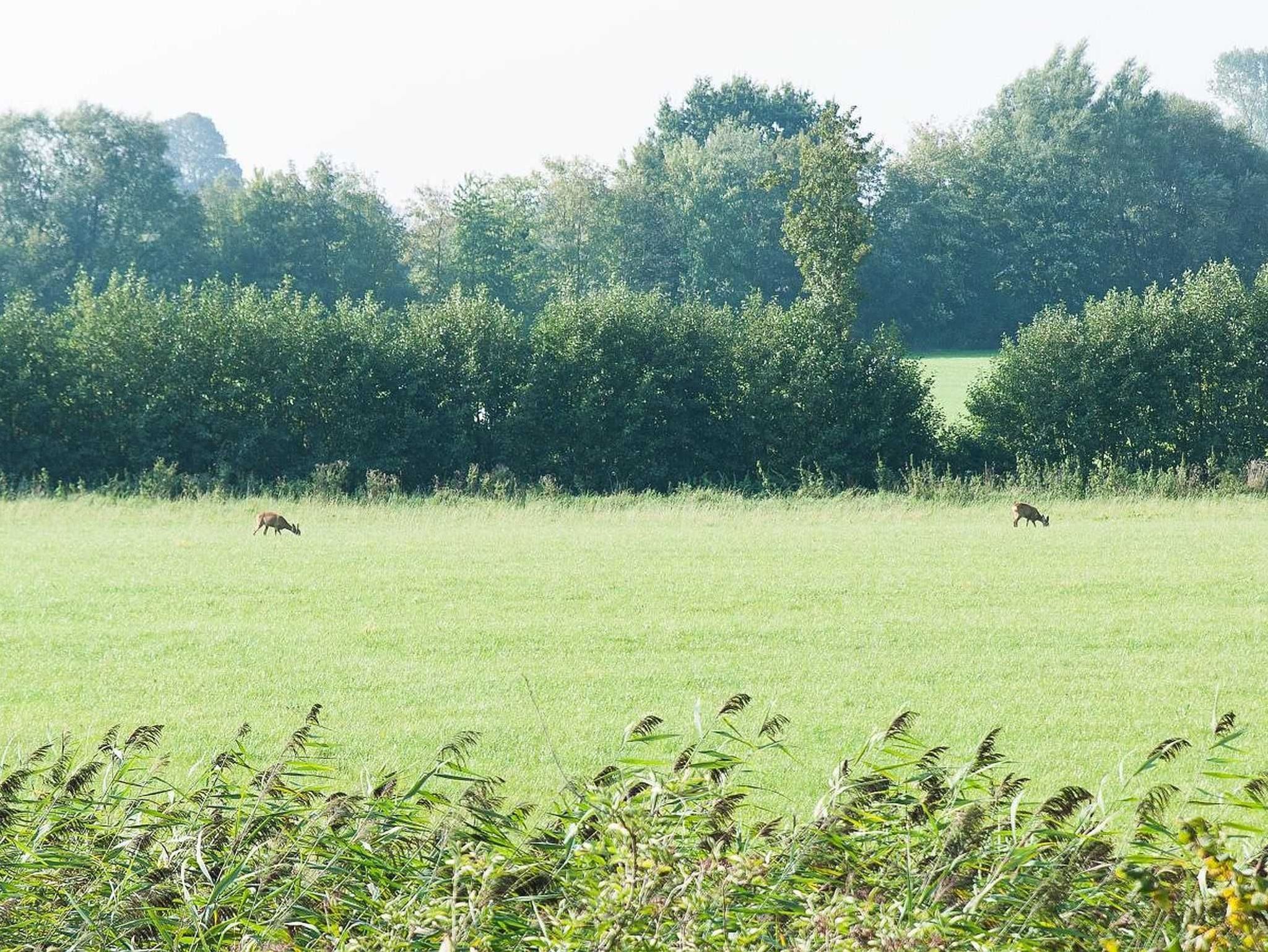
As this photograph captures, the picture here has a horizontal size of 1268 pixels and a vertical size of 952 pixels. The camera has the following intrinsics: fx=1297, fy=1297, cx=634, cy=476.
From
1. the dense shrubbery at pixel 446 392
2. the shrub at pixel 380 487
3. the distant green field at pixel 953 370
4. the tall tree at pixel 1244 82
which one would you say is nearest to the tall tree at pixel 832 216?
the dense shrubbery at pixel 446 392

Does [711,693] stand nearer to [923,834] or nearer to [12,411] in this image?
[923,834]

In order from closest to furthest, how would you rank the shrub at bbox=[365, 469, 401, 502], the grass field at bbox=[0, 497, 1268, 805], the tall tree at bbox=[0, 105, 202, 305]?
the grass field at bbox=[0, 497, 1268, 805], the shrub at bbox=[365, 469, 401, 502], the tall tree at bbox=[0, 105, 202, 305]

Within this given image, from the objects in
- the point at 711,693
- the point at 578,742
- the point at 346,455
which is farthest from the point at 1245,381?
the point at 578,742

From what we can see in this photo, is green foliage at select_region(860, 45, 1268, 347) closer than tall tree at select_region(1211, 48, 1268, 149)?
Yes

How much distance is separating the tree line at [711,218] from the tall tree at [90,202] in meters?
0.09

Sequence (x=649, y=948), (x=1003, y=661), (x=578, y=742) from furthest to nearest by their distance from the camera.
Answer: (x=1003, y=661) < (x=578, y=742) < (x=649, y=948)

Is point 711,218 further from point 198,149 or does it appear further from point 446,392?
point 198,149

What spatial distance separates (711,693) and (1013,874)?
6681mm

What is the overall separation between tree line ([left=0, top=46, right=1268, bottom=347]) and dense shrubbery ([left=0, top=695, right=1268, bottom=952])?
55.1 metres

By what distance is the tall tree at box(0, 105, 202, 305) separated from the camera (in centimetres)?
5762

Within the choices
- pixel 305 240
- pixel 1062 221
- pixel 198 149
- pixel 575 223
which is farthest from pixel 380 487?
pixel 198 149

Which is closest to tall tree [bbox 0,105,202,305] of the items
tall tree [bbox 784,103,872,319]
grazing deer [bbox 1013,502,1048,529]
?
tall tree [bbox 784,103,872,319]

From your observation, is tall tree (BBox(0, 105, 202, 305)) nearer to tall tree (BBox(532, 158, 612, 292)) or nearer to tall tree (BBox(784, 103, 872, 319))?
tall tree (BBox(532, 158, 612, 292))

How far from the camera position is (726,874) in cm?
435
